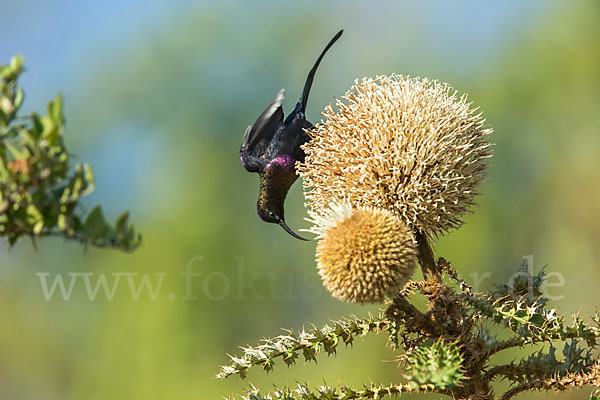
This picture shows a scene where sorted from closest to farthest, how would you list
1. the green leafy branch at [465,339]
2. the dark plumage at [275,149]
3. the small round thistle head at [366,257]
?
the small round thistle head at [366,257]
the green leafy branch at [465,339]
the dark plumage at [275,149]

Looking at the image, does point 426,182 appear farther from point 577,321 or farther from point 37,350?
point 37,350

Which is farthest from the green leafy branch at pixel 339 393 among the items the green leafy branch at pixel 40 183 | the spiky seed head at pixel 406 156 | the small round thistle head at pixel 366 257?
the green leafy branch at pixel 40 183

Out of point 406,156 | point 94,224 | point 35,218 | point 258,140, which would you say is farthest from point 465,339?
point 258,140

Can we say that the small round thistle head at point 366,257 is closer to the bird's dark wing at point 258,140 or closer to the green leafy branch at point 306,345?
the green leafy branch at point 306,345

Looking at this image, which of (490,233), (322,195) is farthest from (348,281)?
(490,233)

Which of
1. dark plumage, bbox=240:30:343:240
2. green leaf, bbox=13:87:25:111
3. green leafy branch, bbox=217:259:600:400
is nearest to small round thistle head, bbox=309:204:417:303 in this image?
green leafy branch, bbox=217:259:600:400

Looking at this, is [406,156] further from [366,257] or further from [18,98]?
[18,98]

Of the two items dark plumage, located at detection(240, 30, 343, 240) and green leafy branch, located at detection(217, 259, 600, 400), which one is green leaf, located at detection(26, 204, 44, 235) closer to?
green leafy branch, located at detection(217, 259, 600, 400)
